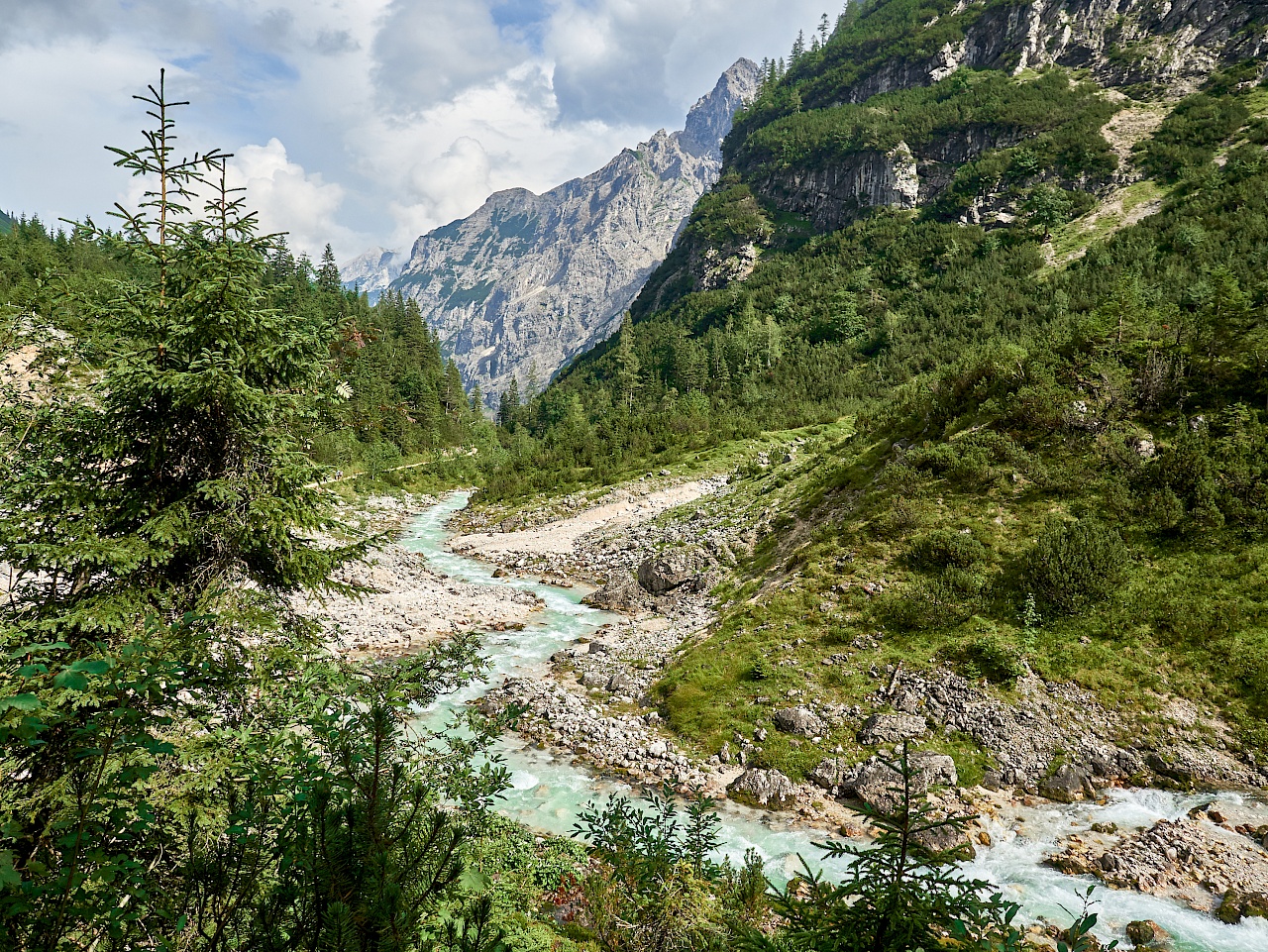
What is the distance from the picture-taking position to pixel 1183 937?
7.51 m

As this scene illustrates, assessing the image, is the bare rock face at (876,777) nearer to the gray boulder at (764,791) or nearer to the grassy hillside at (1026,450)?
the grassy hillside at (1026,450)

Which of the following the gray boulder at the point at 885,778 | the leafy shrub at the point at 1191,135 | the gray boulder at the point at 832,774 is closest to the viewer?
the gray boulder at the point at 885,778

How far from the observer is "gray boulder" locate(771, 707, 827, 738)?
12.6m

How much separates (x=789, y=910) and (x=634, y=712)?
39.1ft

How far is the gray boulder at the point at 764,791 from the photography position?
1130cm

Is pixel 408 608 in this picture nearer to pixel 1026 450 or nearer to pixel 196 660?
pixel 196 660

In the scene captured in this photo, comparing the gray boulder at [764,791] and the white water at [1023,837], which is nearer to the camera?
the white water at [1023,837]

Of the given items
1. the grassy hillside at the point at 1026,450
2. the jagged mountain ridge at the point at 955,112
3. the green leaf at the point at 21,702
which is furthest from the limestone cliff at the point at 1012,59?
the green leaf at the point at 21,702

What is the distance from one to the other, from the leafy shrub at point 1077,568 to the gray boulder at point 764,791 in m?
7.80

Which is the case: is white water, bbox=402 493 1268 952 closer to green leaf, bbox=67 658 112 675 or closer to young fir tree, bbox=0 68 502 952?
young fir tree, bbox=0 68 502 952

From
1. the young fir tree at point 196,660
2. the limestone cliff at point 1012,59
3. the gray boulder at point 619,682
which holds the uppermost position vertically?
the limestone cliff at point 1012,59

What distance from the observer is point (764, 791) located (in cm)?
1152

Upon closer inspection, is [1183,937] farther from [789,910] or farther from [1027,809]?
[789,910]

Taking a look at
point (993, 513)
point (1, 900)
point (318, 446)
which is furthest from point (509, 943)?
point (993, 513)
